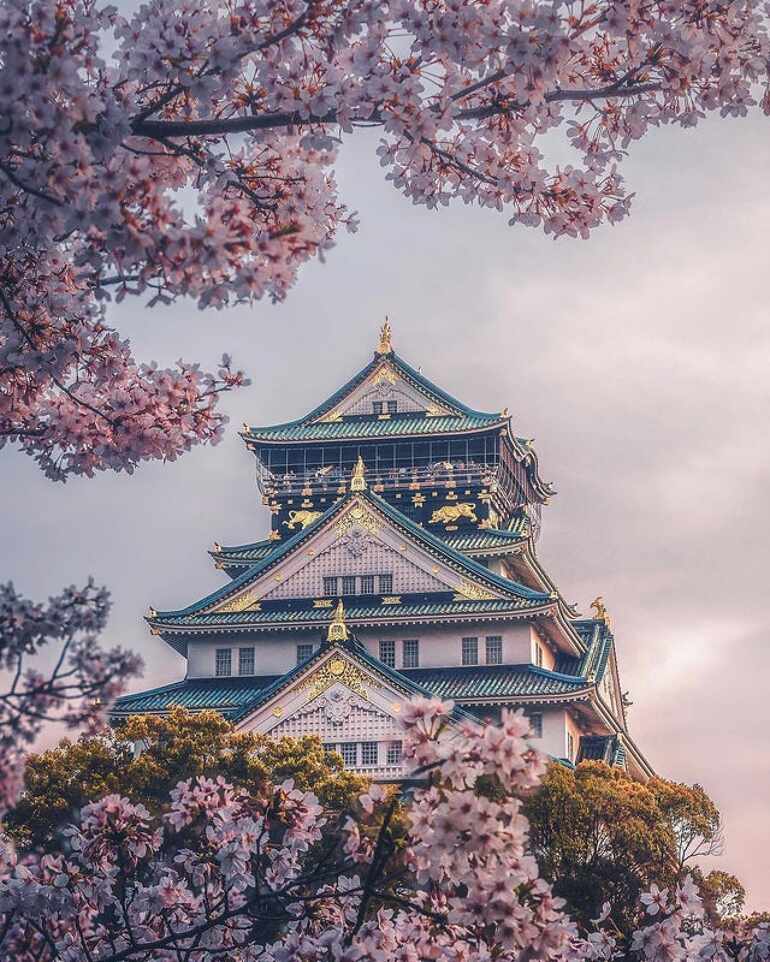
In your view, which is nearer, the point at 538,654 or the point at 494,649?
the point at 494,649

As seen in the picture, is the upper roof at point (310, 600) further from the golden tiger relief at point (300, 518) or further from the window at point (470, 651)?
the golden tiger relief at point (300, 518)

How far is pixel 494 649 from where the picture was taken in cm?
5275

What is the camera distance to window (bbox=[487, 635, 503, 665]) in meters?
52.5

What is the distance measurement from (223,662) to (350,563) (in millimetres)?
5649

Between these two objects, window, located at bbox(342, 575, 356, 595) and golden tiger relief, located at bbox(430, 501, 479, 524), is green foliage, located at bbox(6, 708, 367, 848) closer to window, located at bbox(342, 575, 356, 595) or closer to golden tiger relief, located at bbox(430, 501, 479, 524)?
window, located at bbox(342, 575, 356, 595)

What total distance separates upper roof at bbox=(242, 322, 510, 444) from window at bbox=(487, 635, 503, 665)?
9.76 meters

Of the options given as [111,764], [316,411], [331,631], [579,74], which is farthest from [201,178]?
[316,411]

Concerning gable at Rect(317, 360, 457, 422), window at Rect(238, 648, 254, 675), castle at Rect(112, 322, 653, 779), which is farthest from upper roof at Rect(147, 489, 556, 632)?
gable at Rect(317, 360, 457, 422)

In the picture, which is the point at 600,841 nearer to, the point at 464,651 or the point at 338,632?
the point at 338,632

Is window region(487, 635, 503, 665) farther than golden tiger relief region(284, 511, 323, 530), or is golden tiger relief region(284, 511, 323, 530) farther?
golden tiger relief region(284, 511, 323, 530)

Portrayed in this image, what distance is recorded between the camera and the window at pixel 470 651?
173ft

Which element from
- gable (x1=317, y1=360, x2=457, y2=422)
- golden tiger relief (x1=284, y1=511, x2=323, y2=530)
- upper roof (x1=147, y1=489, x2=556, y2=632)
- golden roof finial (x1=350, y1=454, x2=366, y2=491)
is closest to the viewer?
upper roof (x1=147, y1=489, x2=556, y2=632)

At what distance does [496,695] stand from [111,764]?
56.2ft

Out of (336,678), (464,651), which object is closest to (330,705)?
(336,678)
